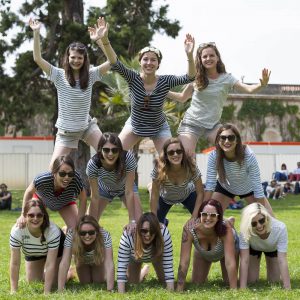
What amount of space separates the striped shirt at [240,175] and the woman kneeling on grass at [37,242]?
6.55 ft

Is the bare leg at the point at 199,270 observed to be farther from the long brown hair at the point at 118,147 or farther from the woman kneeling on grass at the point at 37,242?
the woman kneeling on grass at the point at 37,242

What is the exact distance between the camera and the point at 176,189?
8.20m

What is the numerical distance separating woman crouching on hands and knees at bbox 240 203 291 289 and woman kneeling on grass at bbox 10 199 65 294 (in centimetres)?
222

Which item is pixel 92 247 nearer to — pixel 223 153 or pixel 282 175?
pixel 223 153

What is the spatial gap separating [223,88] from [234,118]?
3456 centimetres

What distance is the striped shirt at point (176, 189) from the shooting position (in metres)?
8.13

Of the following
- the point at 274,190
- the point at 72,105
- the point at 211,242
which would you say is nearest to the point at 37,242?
the point at 72,105

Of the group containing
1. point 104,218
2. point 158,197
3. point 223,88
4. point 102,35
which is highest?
point 102,35

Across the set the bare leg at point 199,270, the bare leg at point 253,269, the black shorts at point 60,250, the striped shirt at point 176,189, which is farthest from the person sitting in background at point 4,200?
the bare leg at point 253,269

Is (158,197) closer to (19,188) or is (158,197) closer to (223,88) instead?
(223,88)

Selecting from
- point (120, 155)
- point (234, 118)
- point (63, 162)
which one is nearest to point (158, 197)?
point (120, 155)

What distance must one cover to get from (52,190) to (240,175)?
2328 millimetres

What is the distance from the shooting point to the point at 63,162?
7734mm

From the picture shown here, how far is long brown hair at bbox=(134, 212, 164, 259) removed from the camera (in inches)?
300
